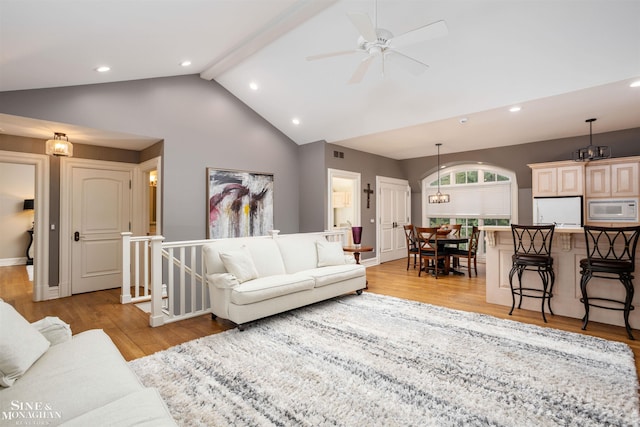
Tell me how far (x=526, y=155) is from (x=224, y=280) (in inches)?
256

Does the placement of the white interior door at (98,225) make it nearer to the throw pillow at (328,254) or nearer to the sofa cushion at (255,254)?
the sofa cushion at (255,254)

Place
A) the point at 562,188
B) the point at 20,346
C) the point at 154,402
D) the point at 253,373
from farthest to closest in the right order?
1. the point at 562,188
2. the point at 253,373
3. the point at 20,346
4. the point at 154,402

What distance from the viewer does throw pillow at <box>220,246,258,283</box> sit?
11.4 feet

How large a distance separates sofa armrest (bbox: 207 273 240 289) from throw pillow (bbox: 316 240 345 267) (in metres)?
1.44

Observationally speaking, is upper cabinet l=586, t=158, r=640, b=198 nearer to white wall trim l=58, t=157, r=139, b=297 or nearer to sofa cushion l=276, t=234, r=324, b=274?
sofa cushion l=276, t=234, r=324, b=274

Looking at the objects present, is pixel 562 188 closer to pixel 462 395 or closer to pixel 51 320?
pixel 462 395

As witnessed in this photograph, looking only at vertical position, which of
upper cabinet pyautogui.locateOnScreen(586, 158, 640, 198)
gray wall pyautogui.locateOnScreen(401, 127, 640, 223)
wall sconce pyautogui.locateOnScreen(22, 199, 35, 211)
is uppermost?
gray wall pyautogui.locateOnScreen(401, 127, 640, 223)

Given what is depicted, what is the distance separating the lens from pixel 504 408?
1.99 metres

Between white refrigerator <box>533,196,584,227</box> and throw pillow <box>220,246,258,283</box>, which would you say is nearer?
throw pillow <box>220,246,258,283</box>

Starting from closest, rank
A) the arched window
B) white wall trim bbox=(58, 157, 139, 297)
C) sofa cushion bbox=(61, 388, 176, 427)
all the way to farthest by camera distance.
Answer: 1. sofa cushion bbox=(61, 388, 176, 427)
2. white wall trim bbox=(58, 157, 139, 297)
3. the arched window

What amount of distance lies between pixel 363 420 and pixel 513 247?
317 centimetres

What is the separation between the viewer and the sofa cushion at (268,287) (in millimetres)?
3232

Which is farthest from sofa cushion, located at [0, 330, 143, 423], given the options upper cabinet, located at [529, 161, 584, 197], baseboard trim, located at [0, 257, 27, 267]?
baseboard trim, located at [0, 257, 27, 267]

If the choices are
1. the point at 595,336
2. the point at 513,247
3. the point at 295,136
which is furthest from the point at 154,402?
the point at 295,136
